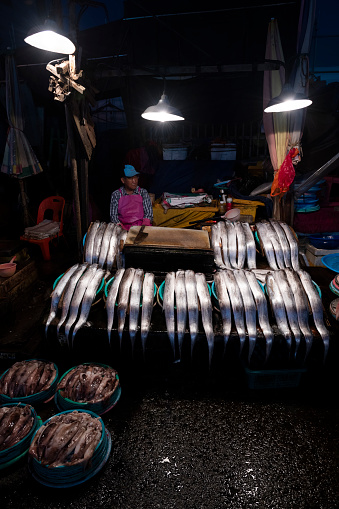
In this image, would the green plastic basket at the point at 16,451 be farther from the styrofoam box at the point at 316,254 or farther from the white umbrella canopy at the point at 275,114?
the white umbrella canopy at the point at 275,114

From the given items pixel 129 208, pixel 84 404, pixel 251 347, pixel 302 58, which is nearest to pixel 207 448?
pixel 251 347

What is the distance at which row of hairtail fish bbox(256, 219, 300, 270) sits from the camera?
4.65 meters

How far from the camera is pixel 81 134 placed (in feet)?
17.2

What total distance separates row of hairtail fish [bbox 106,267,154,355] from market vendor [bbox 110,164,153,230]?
9.23 ft

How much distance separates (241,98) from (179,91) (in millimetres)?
1831

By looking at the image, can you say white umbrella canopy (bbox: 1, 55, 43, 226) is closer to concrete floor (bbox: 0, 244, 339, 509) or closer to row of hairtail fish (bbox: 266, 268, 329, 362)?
concrete floor (bbox: 0, 244, 339, 509)

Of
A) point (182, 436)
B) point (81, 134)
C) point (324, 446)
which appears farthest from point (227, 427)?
point (81, 134)

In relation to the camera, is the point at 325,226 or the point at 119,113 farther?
the point at 119,113

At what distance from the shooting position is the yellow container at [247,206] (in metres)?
7.73

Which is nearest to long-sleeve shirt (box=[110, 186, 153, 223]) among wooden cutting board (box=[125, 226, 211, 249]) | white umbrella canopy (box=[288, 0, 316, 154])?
wooden cutting board (box=[125, 226, 211, 249])

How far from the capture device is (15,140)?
7082 mm

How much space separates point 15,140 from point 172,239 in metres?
5.08

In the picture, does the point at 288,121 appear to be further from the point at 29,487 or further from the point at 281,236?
the point at 29,487

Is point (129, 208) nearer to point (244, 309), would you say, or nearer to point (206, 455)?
point (244, 309)
